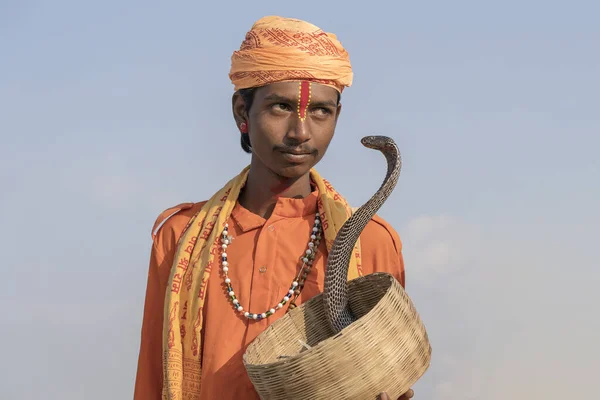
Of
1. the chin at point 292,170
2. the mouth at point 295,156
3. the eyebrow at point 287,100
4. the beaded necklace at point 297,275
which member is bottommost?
the beaded necklace at point 297,275

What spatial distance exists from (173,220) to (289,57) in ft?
3.48

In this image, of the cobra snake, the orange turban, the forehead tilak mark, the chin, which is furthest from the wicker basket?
the orange turban

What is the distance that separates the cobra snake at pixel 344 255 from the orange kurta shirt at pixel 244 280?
34 centimetres

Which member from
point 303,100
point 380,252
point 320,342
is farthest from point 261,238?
point 320,342

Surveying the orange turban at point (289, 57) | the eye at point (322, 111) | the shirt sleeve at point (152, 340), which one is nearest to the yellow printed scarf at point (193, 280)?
the shirt sleeve at point (152, 340)

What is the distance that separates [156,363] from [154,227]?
26.8 inches

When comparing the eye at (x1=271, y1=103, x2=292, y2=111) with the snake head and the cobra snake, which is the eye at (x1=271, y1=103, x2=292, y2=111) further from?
the cobra snake

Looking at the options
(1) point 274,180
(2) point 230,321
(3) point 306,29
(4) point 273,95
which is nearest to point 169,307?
(2) point 230,321

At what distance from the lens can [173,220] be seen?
520 cm

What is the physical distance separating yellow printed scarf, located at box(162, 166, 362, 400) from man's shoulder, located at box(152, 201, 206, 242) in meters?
0.10

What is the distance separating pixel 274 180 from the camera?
4926 mm

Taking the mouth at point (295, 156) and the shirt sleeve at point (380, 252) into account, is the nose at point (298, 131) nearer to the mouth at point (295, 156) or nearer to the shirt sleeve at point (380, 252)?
the mouth at point (295, 156)

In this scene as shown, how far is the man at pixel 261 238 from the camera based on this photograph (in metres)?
4.70

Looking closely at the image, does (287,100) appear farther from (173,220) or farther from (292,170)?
(173,220)
